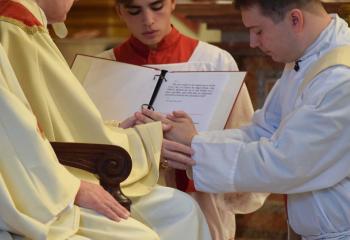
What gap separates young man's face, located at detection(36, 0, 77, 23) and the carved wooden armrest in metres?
0.46

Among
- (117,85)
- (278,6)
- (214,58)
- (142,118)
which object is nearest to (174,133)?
(142,118)

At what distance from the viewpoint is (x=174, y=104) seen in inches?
103

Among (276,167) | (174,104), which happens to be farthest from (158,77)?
(276,167)

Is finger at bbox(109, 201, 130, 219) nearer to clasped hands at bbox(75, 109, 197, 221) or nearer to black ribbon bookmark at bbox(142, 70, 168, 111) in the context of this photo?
clasped hands at bbox(75, 109, 197, 221)

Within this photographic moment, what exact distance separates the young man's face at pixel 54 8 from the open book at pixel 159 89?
18.5 inches

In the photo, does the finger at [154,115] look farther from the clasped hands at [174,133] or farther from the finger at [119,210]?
the finger at [119,210]

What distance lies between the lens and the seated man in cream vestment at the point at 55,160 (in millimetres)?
1881

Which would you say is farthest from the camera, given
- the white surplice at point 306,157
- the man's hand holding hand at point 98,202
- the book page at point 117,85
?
the book page at point 117,85

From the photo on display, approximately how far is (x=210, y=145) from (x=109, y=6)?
11.1 feet

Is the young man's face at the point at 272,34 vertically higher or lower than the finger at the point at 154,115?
higher

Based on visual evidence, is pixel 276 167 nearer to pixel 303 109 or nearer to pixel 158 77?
pixel 303 109

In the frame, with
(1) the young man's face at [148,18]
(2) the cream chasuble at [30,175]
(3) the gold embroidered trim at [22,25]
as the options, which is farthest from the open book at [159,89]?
(2) the cream chasuble at [30,175]

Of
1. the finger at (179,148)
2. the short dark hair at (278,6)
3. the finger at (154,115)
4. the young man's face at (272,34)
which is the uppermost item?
the short dark hair at (278,6)

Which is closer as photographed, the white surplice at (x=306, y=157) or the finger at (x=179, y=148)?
the white surplice at (x=306, y=157)
